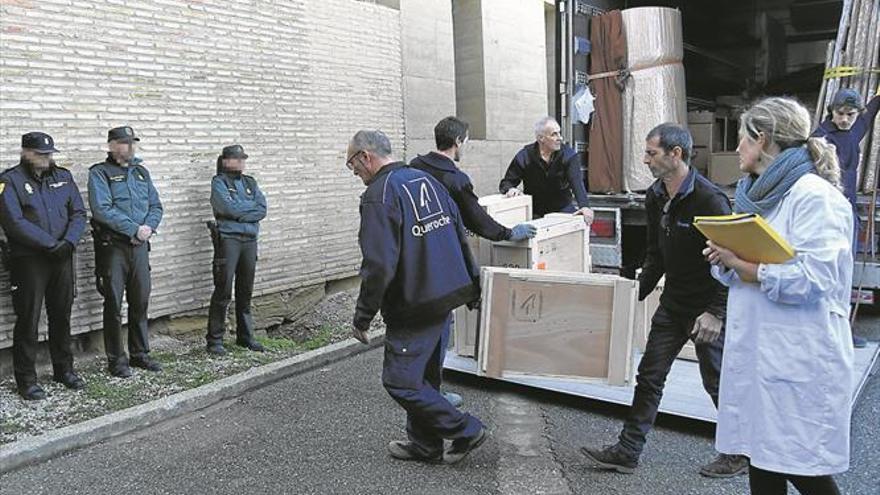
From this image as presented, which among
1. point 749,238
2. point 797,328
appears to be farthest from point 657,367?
point 749,238

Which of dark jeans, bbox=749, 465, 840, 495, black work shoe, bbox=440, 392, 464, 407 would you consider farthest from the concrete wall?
dark jeans, bbox=749, 465, 840, 495

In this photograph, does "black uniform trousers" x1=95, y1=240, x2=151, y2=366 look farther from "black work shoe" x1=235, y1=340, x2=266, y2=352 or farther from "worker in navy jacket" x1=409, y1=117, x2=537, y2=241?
"worker in navy jacket" x1=409, y1=117, x2=537, y2=241

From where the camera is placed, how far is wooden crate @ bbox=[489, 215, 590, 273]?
5254 millimetres

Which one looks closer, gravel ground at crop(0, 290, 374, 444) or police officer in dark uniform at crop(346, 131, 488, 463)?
police officer in dark uniform at crop(346, 131, 488, 463)

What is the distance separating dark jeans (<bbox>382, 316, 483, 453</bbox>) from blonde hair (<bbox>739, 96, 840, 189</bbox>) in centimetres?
191

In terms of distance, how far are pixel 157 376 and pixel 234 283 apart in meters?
1.26

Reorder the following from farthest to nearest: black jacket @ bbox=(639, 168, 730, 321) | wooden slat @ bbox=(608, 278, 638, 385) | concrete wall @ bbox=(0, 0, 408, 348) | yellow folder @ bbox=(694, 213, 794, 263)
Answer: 1. concrete wall @ bbox=(0, 0, 408, 348)
2. wooden slat @ bbox=(608, 278, 638, 385)
3. black jacket @ bbox=(639, 168, 730, 321)
4. yellow folder @ bbox=(694, 213, 794, 263)

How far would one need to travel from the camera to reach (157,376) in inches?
231

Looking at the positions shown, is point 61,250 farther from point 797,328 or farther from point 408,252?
point 797,328

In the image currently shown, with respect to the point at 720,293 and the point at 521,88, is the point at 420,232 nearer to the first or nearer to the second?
the point at 720,293

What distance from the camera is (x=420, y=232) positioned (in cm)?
384

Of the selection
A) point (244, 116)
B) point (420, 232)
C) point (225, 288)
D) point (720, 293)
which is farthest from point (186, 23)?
point (720, 293)

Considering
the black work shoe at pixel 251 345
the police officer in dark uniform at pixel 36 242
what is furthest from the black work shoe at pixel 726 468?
the police officer in dark uniform at pixel 36 242

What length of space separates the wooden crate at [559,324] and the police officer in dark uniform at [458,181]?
0.27 metres
